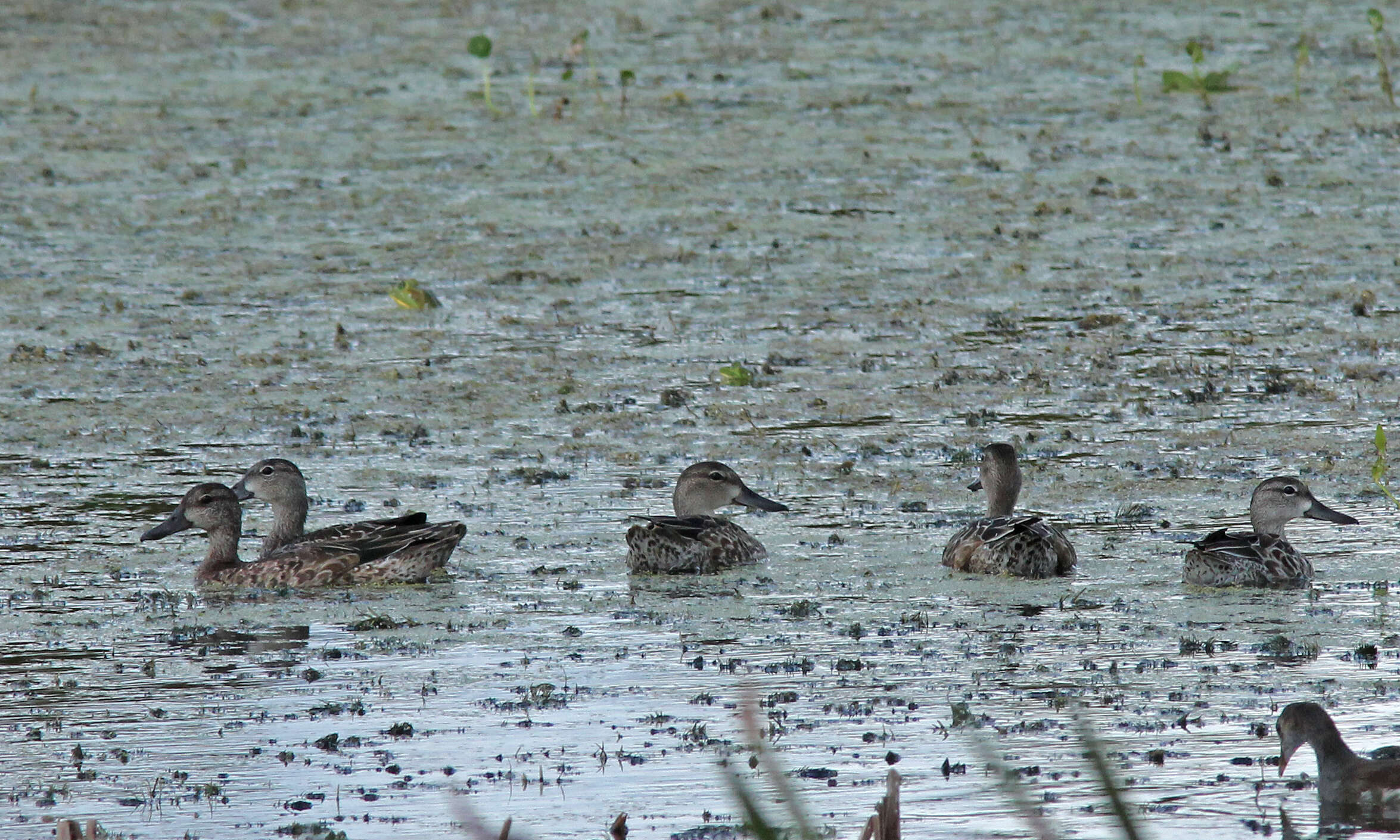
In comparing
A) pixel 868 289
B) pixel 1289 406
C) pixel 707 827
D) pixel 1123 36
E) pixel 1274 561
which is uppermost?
pixel 1123 36

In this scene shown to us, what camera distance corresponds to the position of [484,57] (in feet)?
59.5

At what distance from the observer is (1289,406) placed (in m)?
10.7

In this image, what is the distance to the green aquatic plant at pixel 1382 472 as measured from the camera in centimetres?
830

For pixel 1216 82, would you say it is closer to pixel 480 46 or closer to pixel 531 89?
pixel 531 89

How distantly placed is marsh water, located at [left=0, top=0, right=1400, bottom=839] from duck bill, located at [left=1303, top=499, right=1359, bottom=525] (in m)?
0.11

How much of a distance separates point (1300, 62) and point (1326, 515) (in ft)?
34.7

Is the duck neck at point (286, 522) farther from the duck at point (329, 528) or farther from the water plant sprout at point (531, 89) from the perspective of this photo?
the water plant sprout at point (531, 89)

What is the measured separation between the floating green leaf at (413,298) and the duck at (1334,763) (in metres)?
8.01

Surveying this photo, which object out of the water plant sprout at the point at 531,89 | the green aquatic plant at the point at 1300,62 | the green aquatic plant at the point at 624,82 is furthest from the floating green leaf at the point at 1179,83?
the water plant sprout at the point at 531,89

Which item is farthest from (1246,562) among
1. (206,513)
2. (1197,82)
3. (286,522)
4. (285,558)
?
(1197,82)

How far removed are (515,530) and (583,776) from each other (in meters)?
3.15

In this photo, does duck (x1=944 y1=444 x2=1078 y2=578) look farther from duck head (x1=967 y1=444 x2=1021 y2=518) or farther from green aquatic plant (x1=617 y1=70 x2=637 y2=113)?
green aquatic plant (x1=617 y1=70 x2=637 y2=113)

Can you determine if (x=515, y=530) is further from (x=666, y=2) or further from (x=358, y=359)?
(x=666, y=2)

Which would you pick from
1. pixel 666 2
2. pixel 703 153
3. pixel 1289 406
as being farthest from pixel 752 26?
pixel 1289 406
